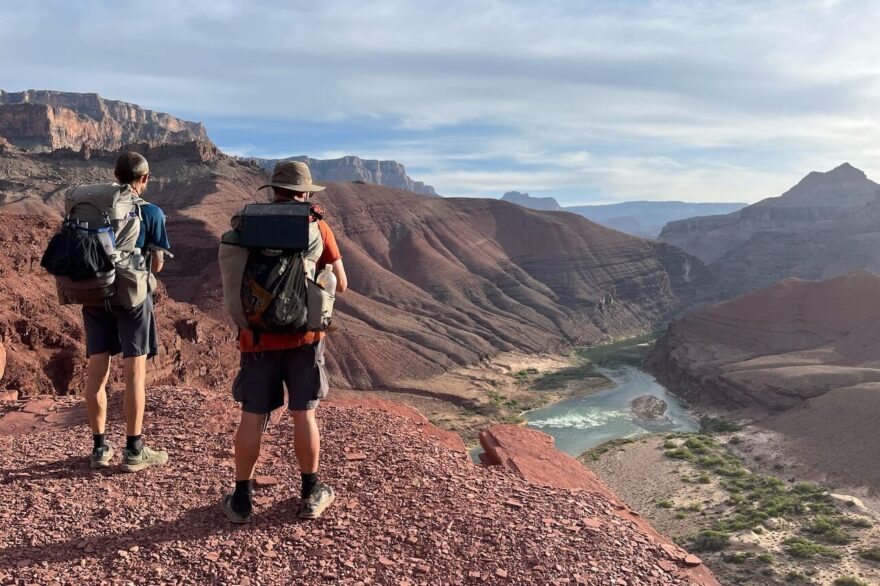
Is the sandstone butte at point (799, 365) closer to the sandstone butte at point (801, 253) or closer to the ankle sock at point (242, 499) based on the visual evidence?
the ankle sock at point (242, 499)

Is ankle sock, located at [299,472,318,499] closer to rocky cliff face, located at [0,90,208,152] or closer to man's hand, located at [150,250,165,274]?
man's hand, located at [150,250,165,274]

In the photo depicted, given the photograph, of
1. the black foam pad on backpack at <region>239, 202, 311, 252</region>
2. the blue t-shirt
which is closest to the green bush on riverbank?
the blue t-shirt

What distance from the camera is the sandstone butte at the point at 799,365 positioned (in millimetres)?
30750

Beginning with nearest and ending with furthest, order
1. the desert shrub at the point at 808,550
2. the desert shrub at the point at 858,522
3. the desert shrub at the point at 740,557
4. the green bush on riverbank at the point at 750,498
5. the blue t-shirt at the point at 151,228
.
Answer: the blue t-shirt at the point at 151,228, the desert shrub at the point at 740,557, the desert shrub at the point at 808,550, the green bush on riverbank at the point at 750,498, the desert shrub at the point at 858,522

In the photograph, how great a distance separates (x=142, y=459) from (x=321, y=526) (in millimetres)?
1694

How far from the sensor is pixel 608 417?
41469 mm

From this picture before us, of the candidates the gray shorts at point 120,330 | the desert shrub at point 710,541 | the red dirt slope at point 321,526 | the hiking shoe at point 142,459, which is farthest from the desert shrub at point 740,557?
the gray shorts at point 120,330

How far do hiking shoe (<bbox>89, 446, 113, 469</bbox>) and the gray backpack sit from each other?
1.15 metres

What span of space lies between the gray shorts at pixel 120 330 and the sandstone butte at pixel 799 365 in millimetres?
30957

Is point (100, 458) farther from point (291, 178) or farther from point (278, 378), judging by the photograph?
point (291, 178)

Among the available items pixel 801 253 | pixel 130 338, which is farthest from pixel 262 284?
pixel 801 253

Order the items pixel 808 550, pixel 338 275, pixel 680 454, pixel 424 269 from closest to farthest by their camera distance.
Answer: pixel 338 275 → pixel 808 550 → pixel 680 454 → pixel 424 269

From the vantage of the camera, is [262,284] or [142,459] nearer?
[262,284]

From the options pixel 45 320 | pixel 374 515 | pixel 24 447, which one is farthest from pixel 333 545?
pixel 45 320
